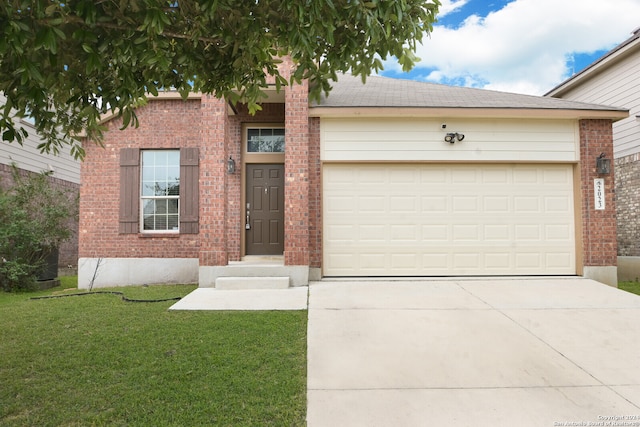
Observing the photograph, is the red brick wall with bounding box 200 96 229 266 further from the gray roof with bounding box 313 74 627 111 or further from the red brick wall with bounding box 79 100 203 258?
the gray roof with bounding box 313 74 627 111

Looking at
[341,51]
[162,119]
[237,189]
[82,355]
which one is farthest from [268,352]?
[162,119]

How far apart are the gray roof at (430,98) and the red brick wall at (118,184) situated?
3249 millimetres

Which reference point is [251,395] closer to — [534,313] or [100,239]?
[534,313]

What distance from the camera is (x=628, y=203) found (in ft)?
27.8

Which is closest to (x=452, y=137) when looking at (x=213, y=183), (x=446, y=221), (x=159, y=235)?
(x=446, y=221)

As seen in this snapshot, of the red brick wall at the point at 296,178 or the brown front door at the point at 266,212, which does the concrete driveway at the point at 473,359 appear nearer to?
the red brick wall at the point at 296,178

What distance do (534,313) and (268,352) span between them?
3.65m

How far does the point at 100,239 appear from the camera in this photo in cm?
766

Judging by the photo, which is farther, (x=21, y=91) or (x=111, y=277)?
(x=111, y=277)

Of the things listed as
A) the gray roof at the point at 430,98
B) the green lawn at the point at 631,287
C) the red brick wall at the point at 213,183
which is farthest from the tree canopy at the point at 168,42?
the green lawn at the point at 631,287

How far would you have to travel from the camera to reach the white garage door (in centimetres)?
683

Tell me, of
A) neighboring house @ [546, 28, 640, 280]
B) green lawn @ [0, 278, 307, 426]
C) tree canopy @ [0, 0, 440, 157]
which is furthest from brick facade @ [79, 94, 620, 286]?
tree canopy @ [0, 0, 440, 157]

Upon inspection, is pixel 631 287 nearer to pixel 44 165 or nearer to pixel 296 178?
pixel 296 178

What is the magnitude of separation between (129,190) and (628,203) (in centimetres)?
1183
